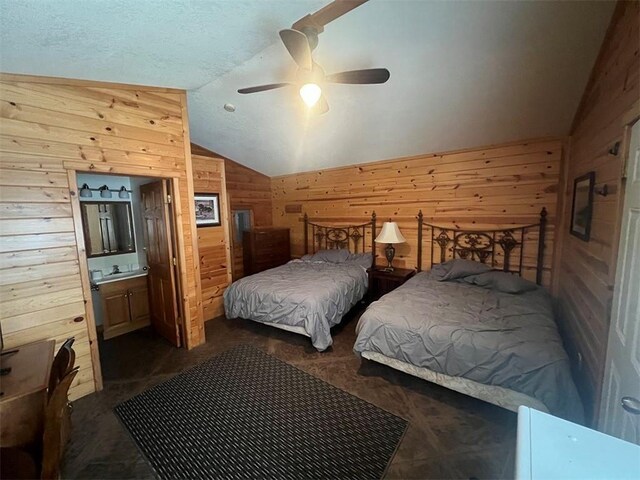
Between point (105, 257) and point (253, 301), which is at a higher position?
point (105, 257)

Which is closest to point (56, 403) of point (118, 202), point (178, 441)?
point (178, 441)

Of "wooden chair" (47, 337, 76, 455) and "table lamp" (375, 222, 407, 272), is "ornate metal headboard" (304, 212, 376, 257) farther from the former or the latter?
"wooden chair" (47, 337, 76, 455)

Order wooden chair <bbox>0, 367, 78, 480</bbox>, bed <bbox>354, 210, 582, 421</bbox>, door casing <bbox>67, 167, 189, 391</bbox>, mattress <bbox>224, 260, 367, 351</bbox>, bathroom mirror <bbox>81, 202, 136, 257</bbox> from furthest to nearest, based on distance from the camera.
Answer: bathroom mirror <bbox>81, 202, 136, 257</bbox>, mattress <bbox>224, 260, 367, 351</bbox>, door casing <bbox>67, 167, 189, 391</bbox>, bed <bbox>354, 210, 582, 421</bbox>, wooden chair <bbox>0, 367, 78, 480</bbox>

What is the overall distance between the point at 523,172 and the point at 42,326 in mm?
5130

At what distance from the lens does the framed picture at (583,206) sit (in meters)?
1.97

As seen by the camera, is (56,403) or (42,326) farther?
(42,326)

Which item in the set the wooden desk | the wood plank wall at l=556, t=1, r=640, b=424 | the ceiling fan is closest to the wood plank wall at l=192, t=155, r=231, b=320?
the ceiling fan

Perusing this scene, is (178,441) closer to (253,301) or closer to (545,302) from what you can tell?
(253,301)

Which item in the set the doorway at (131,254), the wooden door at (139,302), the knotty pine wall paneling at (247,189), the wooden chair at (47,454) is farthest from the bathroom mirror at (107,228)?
the wooden chair at (47,454)

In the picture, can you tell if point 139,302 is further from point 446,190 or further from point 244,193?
point 446,190

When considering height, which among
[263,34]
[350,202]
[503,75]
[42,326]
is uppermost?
[263,34]

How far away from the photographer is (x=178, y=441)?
73.9 inches

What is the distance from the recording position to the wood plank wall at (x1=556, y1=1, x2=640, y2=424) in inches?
57.7

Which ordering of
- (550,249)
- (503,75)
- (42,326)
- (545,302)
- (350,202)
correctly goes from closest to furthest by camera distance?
1. (42,326)
2. (503,75)
3. (545,302)
4. (550,249)
5. (350,202)
